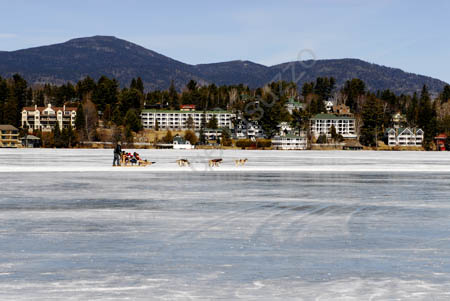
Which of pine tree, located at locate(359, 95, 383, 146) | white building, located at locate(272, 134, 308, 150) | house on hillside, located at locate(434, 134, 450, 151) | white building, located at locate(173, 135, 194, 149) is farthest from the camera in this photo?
pine tree, located at locate(359, 95, 383, 146)

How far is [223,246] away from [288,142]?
156 metres

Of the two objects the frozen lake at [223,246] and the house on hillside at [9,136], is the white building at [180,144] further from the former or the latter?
the frozen lake at [223,246]

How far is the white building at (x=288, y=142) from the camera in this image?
164250mm

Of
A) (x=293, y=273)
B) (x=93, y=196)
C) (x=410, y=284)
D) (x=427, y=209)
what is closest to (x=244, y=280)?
(x=293, y=273)

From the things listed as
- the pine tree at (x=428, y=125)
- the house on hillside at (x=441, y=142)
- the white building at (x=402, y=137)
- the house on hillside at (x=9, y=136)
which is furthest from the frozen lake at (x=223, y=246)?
the white building at (x=402, y=137)

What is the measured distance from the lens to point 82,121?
18588 centimetres

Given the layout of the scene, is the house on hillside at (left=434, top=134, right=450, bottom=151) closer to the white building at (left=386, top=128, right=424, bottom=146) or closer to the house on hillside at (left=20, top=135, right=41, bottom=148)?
the white building at (left=386, top=128, right=424, bottom=146)

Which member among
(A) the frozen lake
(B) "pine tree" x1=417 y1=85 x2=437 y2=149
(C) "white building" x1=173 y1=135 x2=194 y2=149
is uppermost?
(B) "pine tree" x1=417 y1=85 x2=437 y2=149

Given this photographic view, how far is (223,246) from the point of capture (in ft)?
36.3

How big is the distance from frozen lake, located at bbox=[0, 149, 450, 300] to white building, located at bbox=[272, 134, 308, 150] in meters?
144

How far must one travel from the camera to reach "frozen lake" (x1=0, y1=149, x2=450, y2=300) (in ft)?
26.8

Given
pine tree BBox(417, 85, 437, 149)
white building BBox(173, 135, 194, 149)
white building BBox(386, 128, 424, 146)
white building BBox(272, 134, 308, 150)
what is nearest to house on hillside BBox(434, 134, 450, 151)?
pine tree BBox(417, 85, 437, 149)

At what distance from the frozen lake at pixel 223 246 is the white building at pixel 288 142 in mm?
143993

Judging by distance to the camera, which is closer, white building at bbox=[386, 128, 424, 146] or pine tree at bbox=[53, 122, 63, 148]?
pine tree at bbox=[53, 122, 63, 148]
